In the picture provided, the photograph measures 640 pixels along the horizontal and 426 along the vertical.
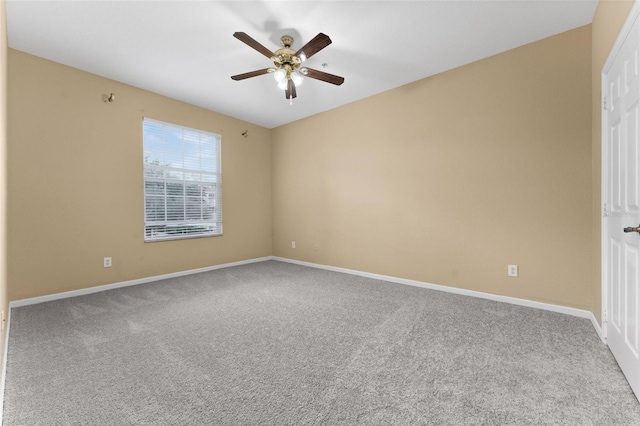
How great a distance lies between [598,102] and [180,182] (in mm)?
5049

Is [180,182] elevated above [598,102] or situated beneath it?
situated beneath

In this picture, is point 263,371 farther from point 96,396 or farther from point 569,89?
point 569,89

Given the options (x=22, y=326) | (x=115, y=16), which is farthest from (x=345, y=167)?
(x=22, y=326)

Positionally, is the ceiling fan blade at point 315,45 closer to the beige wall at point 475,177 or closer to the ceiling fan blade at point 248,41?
the ceiling fan blade at point 248,41

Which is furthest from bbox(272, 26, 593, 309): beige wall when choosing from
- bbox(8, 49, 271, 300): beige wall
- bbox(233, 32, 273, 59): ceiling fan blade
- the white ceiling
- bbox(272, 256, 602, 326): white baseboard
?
bbox(8, 49, 271, 300): beige wall

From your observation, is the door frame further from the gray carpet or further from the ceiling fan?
the ceiling fan

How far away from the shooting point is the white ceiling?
7.94 ft

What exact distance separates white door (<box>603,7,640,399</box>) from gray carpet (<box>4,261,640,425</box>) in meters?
0.21

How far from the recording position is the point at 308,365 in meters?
1.87

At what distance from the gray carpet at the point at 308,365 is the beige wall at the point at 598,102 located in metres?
0.46

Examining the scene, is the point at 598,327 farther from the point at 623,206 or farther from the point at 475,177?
the point at 475,177

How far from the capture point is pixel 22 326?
2.50m

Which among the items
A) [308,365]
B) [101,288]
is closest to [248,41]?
[308,365]

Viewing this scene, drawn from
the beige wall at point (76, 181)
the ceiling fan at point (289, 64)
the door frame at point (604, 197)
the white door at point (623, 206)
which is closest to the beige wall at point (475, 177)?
the door frame at point (604, 197)
